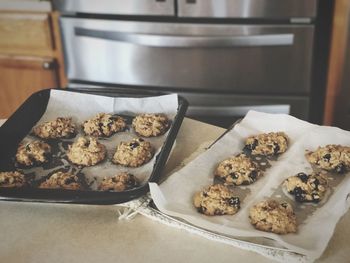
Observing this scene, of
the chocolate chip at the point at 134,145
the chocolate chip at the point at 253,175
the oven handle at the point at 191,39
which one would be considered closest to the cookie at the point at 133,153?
the chocolate chip at the point at 134,145

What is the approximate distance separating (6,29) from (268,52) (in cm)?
106

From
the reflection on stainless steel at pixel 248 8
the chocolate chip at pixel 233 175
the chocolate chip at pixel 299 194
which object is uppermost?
the reflection on stainless steel at pixel 248 8

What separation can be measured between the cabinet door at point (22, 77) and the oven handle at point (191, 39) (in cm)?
26

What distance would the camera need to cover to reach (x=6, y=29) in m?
1.99

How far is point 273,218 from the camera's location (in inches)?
30.8

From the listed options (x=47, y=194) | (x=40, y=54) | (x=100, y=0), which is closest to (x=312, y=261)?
(x=47, y=194)

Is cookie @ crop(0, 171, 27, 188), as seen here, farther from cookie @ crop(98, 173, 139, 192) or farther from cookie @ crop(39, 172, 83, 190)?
cookie @ crop(98, 173, 139, 192)

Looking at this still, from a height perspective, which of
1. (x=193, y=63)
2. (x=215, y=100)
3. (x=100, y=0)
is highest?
(x=100, y=0)

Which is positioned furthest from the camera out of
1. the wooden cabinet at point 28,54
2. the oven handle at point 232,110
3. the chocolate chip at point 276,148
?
the wooden cabinet at point 28,54

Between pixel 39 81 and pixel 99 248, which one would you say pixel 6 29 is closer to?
pixel 39 81

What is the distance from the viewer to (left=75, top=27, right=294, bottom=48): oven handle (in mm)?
1734

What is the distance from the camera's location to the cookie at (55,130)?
1100 mm

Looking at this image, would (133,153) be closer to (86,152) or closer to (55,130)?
(86,152)

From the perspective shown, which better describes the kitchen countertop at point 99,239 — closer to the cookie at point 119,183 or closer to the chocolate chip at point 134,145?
the cookie at point 119,183
